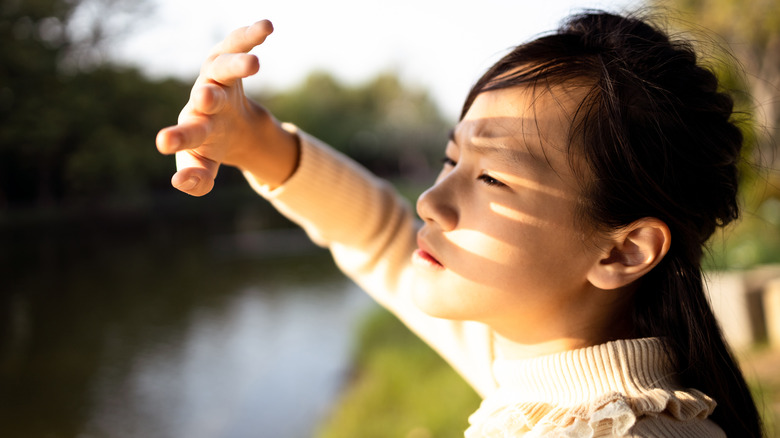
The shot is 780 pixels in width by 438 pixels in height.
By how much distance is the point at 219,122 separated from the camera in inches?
19.6

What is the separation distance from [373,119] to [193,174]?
7.18m

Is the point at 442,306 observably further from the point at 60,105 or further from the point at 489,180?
the point at 60,105

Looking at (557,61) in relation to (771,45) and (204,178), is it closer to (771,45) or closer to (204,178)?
(204,178)

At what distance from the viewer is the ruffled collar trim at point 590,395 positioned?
46cm

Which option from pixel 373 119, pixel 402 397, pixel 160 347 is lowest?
pixel 373 119

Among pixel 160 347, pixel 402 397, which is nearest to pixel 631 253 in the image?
pixel 402 397

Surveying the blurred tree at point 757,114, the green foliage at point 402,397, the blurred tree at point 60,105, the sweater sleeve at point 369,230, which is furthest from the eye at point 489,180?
the blurred tree at point 757,114

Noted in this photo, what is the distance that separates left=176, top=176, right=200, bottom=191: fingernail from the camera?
15.3 inches

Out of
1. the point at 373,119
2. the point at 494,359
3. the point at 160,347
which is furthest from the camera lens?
the point at 373,119

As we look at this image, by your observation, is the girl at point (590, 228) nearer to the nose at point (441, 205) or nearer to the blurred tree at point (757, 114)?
the nose at point (441, 205)

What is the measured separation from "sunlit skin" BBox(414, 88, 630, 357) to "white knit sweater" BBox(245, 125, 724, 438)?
4 centimetres

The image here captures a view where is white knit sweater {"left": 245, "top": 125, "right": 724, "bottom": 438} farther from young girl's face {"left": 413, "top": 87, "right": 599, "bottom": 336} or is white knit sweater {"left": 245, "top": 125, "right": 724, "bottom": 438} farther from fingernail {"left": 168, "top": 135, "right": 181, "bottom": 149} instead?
fingernail {"left": 168, "top": 135, "right": 181, "bottom": 149}

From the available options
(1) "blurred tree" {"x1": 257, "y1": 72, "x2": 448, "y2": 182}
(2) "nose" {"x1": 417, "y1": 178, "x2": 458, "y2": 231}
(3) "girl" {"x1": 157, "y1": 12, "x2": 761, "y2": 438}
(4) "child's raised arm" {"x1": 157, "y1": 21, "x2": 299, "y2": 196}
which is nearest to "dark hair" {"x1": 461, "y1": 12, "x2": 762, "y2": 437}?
(3) "girl" {"x1": 157, "y1": 12, "x2": 761, "y2": 438}

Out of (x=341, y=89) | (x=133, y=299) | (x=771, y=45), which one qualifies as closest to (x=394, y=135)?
(x=341, y=89)
